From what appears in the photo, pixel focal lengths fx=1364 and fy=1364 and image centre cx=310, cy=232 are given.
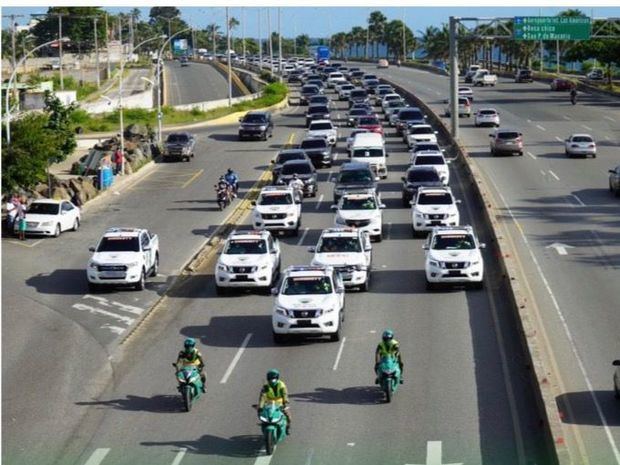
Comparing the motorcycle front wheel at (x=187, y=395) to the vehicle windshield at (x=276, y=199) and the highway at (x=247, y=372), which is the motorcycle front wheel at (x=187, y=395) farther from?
the vehicle windshield at (x=276, y=199)

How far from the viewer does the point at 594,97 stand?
112062 mm

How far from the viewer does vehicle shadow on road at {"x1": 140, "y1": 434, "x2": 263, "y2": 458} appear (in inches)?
902

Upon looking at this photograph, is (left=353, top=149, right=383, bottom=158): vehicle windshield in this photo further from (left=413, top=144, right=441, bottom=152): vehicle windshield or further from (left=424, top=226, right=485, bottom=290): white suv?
(left=424, top=226, right=485, bottom=290): white suv

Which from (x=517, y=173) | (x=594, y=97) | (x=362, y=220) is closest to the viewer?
(x=362, y=220)

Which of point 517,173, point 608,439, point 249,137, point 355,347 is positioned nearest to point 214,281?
point 355,347

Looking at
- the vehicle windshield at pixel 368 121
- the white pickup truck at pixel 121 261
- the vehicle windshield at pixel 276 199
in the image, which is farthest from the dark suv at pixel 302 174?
the vehicle windshield at pixel 368 121

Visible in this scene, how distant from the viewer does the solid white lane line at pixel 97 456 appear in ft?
74.2

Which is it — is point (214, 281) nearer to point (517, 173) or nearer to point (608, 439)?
point (608, 439)

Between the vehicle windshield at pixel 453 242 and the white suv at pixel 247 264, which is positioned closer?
the white suv at pixel 247 264

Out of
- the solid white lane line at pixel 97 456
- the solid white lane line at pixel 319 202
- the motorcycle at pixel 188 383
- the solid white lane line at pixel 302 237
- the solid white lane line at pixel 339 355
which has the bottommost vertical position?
the solid white lane line at pixel 302 237

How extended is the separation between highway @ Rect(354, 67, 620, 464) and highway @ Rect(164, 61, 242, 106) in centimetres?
5111

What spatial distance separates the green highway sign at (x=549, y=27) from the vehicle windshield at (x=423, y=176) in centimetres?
2974

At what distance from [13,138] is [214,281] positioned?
62.7ft

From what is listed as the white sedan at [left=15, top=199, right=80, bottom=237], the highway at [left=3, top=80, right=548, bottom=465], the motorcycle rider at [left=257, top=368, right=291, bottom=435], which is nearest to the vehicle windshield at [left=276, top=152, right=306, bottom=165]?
the white sedan at [left=15, top=199, right=80, bottom=237]
